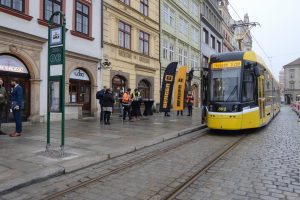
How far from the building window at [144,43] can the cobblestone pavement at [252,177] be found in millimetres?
16629

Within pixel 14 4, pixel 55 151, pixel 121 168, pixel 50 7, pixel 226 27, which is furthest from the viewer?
pixel 226 27

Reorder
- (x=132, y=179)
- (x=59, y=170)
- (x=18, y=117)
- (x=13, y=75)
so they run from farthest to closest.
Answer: (x=13, y=75), (x=18, y=117), (x=59, y=170), (x=132, y=179)

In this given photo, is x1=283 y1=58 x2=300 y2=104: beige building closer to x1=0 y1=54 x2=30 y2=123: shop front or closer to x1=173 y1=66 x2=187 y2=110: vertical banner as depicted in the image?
x1=173 y1=66 x2=187 y2=110: vertical banner

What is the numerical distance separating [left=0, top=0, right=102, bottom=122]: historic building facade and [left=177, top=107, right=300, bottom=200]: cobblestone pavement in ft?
33.1

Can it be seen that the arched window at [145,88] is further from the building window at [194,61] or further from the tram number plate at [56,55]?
the tram number plate at [56,55]

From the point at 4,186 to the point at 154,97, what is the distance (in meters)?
21.5

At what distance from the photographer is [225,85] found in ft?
40.2

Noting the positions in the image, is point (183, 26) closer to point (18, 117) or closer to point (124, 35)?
point (124, 35)

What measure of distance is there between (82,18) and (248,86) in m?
10.4

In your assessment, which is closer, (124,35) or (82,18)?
(82,18)

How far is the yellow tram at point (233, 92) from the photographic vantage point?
11.9 meters

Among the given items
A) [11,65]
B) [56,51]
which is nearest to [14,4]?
[11,65]

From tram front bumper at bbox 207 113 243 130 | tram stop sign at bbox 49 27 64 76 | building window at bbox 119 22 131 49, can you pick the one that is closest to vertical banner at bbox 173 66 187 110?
building window at bbox 119 22 131 49

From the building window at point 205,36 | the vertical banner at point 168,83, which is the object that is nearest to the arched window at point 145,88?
the vertical banner at point 168,83
